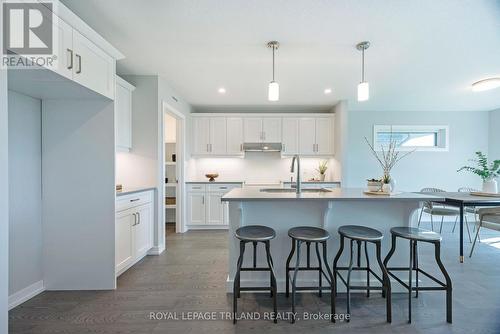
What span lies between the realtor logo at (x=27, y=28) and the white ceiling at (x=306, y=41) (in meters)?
0.44

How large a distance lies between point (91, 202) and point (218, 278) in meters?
1.52

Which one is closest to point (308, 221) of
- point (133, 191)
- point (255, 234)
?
point (255, 234)

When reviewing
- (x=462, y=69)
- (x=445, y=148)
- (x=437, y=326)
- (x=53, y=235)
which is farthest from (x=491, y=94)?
(x=53, y=235)

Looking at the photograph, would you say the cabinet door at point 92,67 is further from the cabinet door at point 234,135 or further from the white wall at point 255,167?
the white wall at point 255,167

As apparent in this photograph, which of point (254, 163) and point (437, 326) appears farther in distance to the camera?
point (254, 163)

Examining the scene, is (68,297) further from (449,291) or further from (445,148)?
(445,148)

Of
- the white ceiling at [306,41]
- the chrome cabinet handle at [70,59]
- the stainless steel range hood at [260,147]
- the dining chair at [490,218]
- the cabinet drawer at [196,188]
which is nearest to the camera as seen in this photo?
the chrome cabinet handle at [70,59]

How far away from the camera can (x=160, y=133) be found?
10.9 feet

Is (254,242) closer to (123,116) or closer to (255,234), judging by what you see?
(255,234)

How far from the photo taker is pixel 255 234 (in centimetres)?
191

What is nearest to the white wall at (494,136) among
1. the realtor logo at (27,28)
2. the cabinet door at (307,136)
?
the cabinet door at (307,136)

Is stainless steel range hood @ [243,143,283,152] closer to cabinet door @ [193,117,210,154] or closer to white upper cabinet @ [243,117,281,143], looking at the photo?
white upper cabinet @ [243,117,281,143]

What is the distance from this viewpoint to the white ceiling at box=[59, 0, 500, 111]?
73.6 inches

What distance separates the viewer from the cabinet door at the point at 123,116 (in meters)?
2.91
